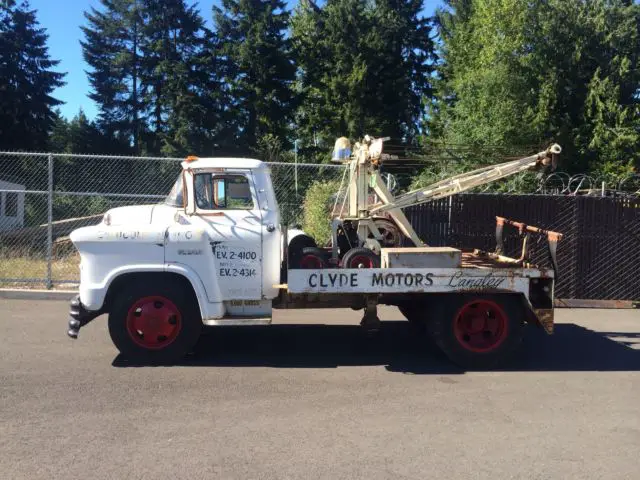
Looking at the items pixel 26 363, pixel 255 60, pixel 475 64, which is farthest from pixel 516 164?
pixel 255 60

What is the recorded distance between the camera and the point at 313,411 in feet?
17.0

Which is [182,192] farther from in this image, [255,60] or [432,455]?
[255,60]

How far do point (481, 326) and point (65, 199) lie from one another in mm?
17154

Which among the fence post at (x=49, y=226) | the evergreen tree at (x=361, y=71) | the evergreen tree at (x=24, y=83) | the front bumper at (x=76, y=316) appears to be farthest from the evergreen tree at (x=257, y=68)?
the front bumper at (x=76, y=316)

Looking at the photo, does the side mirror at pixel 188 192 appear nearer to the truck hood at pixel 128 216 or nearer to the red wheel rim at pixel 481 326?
the truck hood at pixel 128 216

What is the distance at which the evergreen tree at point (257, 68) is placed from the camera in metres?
34.8

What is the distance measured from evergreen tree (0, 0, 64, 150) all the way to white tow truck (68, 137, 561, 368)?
107 ft

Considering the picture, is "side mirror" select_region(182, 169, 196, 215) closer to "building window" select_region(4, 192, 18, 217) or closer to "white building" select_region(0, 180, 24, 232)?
"white building" select_region(0, 180, 24, 232)

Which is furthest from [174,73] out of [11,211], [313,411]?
[313,411]

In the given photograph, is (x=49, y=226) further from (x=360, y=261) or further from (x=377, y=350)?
(x=377, y=350)

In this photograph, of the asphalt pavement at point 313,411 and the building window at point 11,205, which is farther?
the building window at point 11,205

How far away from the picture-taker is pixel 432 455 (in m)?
4.37

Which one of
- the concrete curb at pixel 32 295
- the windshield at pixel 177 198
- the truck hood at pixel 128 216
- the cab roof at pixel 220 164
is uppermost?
the cab roof at pixel 220 164

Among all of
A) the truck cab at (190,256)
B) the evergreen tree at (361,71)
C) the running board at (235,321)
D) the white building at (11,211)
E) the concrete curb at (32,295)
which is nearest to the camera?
the truck cab at (190,256)
